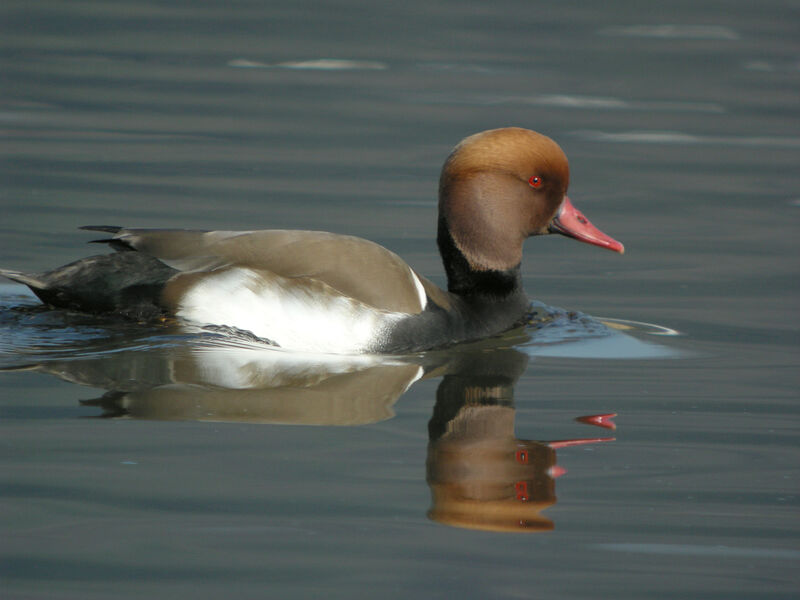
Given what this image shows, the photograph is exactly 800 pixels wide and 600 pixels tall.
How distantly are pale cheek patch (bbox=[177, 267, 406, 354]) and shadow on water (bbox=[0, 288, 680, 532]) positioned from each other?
8 centimetres

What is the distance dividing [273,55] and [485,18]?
369cm

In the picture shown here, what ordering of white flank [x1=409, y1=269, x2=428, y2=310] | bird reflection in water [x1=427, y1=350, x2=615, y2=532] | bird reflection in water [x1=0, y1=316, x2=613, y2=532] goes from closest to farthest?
bird reflection in water [x1=427, y1=350, x2=615, y2=532]
bird reflection in water [x1=0, y1=316, x2=613, y2=532]
white flank [x1=409, y1=269, x2=428, y2=310]

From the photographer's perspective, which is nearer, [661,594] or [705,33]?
[661,594]

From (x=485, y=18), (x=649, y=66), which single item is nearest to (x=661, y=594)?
(x=649, y=66)

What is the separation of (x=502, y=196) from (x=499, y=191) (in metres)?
0.03

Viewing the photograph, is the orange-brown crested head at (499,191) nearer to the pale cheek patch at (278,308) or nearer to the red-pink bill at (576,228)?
the red-pink bill at (576,228)

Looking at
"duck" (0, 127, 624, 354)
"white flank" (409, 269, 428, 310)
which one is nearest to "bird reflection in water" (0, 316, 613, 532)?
"duck" (0, 127, 624, 354)

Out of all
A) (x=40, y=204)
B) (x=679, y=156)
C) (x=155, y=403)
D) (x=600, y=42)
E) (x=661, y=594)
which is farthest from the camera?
(x=600, y=42)

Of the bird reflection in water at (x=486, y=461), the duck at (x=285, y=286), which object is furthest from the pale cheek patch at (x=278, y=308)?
the bird reflection in water at (x=486, y=461)

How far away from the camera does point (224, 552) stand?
3648 mm

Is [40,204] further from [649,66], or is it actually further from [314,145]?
[649,66]

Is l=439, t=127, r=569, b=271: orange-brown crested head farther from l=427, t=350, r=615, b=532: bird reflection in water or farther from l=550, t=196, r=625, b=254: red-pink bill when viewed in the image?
l=427, t=350, r=615, b=532: bird reflection in water

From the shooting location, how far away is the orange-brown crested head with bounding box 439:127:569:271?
616 centimetres

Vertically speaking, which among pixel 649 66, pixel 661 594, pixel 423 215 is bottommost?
pixel 661 594
